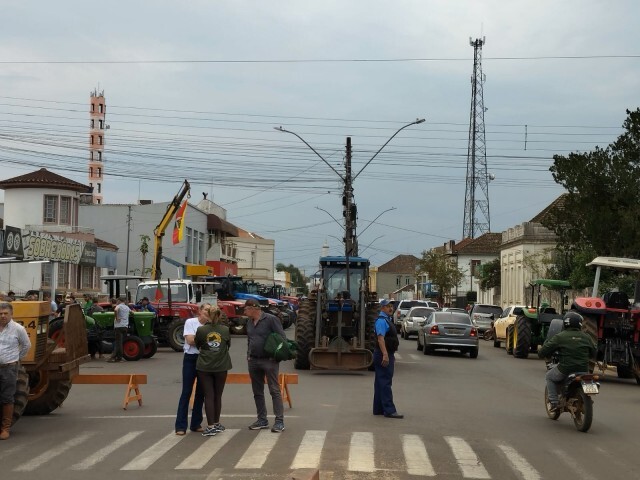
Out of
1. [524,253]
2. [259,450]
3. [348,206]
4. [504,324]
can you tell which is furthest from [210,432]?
[524,253]

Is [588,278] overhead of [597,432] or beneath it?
overhead

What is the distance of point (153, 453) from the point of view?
36.3ft

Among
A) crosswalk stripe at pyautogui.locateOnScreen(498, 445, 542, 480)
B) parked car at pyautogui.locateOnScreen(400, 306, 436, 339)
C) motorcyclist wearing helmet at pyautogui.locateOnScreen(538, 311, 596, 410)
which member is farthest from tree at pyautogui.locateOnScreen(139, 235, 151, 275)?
crosswalk stripe at pyautogui.locateOnScreen(498, 445, 542, 480)

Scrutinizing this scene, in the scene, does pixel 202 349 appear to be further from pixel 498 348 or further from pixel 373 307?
pixel 498 348

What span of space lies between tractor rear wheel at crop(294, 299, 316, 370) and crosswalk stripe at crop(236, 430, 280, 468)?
10.7 meters

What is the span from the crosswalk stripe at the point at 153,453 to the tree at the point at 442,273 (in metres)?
75.3

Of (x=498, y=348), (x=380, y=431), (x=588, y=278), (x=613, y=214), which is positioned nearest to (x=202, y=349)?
(x=380, y=431)

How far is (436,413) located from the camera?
15.3 meters

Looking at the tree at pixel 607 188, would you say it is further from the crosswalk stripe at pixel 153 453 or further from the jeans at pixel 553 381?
the crosswalk stripe at pixel 153 453

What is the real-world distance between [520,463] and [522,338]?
20347mm

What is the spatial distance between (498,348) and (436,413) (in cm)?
2312

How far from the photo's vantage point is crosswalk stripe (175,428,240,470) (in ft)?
33.8

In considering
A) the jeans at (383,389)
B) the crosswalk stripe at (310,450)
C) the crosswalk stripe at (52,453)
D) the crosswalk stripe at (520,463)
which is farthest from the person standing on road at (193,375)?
the crosswalk stripe at (520,463)

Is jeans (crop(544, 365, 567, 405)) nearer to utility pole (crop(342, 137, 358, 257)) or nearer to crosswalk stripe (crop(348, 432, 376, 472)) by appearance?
crosswalk stripe (crop(348, 432, 376, 472))
